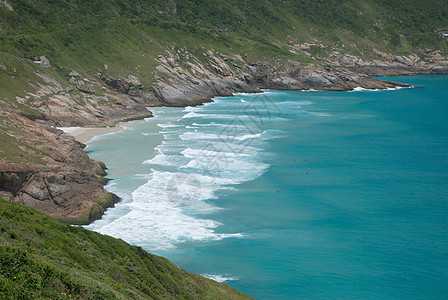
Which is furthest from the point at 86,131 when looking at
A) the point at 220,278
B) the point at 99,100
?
the point at 220,278

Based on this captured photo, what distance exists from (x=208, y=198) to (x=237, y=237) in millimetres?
8497

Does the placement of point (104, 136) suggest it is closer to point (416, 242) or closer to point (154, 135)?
point (154, 135)

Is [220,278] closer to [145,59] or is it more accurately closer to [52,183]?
[52,183]

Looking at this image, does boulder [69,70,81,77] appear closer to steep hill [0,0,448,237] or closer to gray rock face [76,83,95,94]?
steep hill [0,0,448,237]

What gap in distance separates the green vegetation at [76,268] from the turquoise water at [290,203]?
279 inches

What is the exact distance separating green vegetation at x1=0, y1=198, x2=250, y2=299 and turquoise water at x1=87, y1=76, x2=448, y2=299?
708 cm

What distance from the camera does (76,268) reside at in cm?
1806

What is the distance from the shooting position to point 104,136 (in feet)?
212

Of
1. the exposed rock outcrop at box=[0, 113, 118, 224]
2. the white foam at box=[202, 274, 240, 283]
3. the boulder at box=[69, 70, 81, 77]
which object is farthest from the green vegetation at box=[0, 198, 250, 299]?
the boulder at box=[69, 70, 81, 77]

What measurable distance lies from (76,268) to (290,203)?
26850 mm

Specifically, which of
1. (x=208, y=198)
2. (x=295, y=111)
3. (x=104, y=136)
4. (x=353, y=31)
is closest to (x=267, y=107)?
(x=295, y=111)

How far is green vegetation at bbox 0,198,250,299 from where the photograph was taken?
14.5 m

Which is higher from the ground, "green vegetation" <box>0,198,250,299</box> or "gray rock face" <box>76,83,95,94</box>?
"green vegetation" <box>0,198,250,299</box>

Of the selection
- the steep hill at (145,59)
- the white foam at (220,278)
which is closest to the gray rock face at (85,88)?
the steep hill at (145,59)
